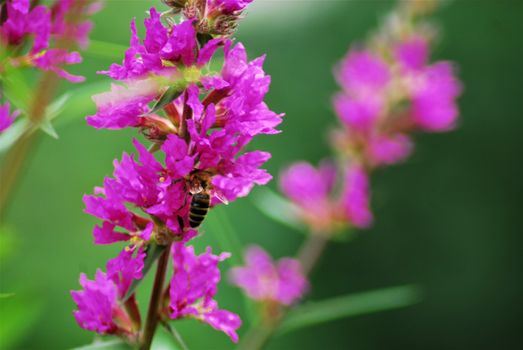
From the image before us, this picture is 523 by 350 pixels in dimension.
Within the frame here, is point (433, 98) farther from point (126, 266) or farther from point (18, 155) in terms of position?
point (126, 266)

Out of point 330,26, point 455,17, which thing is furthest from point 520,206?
point 330,26

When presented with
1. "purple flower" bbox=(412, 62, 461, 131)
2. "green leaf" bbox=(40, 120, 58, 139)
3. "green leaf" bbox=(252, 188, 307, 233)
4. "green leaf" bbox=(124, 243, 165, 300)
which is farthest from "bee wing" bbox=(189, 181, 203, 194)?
"purple flower" bbox=(412, 62, 461, 131)

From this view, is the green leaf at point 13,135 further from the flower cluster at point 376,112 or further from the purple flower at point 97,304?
the flower cluster at point 376,112

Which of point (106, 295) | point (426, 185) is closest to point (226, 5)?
point (106, 295)

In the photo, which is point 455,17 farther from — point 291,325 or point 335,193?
point 291,325

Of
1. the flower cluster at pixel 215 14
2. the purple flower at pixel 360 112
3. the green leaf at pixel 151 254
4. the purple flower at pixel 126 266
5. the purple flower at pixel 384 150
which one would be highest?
the purple flower at pixel 360 112

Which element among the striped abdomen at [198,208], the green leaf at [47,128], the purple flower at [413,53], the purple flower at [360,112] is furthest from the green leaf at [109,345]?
the purple flower at [413,53]
